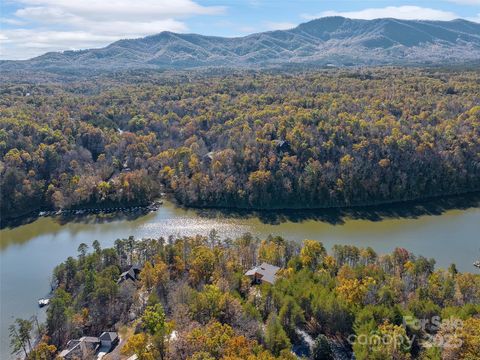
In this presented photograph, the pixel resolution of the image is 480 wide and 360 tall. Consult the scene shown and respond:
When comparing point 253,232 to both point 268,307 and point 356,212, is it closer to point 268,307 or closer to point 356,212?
point 356,212

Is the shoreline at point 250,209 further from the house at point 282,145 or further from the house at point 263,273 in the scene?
the house at point 263,273

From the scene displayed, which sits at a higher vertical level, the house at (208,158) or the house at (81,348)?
the house at (208,158)

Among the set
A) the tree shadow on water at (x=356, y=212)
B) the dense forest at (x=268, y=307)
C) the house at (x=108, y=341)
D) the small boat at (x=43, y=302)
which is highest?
the dense forest at (x=268, y=307)

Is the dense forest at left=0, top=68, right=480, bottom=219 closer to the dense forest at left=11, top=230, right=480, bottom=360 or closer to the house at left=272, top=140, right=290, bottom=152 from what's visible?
the house at left=272, top=140, right=290, bottom=152

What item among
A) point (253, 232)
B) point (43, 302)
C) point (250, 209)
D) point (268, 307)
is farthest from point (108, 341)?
point (250, 209)

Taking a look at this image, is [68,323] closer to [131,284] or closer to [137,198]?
[131,284]

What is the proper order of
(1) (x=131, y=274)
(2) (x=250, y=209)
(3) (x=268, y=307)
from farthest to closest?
(2) (x=250, y=209) → (1) (x=131, y=274) → (3) (x=268, y=307)

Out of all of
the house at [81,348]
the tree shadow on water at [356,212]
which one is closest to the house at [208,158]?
the tree shadow on water at [356,212]
